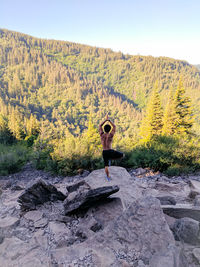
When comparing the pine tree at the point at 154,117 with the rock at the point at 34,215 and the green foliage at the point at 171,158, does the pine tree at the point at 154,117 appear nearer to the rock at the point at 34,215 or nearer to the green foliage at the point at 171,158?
the green foliage at the point at 171,158

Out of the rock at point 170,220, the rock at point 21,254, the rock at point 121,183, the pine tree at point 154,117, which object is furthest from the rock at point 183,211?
the pine tree at point 154,117

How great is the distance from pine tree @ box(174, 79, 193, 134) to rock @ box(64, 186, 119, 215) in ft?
73.0

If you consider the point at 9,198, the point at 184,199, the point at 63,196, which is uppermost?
the point at 184,199

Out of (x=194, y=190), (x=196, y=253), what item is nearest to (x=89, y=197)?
(x=196, y=253)

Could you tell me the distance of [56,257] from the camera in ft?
9.57

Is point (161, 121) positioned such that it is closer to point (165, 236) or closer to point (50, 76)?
point (165, 236)

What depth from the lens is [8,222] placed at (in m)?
4.32

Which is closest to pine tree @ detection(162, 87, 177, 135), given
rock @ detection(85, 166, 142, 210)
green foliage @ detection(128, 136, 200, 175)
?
green foliage @ detection(128, 136, 200, 175)

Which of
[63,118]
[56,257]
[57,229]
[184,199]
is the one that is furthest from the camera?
[63,118]

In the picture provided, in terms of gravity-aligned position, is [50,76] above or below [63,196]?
above

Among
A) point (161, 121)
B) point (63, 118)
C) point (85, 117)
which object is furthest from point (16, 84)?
point (161, 121)

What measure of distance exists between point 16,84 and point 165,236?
175 metres

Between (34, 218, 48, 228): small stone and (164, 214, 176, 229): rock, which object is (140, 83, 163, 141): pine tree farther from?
(34, 218, 48, 228): small stone

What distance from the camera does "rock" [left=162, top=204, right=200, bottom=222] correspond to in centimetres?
381
